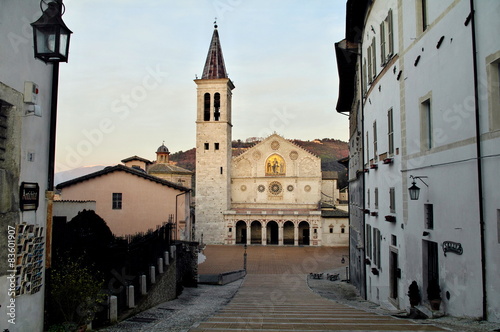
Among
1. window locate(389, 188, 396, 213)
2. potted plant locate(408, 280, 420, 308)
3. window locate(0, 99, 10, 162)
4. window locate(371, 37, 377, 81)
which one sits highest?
window locate(371, 37, 377, 81)

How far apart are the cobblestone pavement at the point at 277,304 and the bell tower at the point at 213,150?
159 inches

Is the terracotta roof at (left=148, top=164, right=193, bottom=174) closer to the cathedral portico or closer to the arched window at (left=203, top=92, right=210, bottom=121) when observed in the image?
the arched window at (left=203, top=92, right=210, bottom=121)

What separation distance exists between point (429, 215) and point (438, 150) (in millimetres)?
1604

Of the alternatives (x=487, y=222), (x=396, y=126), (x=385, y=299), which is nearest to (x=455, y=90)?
(x=487, y=222)

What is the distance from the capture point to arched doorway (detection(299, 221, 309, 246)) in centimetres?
5369

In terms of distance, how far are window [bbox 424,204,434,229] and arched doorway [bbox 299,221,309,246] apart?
4407 centimetres

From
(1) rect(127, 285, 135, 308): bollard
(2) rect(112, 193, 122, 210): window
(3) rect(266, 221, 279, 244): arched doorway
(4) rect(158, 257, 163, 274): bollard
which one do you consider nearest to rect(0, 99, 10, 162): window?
(1) rect(127, 285, 135, 308): bollard

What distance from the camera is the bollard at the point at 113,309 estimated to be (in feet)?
32.8

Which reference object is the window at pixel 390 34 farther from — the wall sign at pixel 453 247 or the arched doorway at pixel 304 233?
the arched doorway at pixel 304 233

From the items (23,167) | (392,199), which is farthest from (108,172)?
(23,167)

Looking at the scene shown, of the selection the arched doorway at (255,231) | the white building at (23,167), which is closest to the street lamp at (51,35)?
the white building at (23,167)

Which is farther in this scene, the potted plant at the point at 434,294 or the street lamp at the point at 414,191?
the street lamp at the point at 414,191

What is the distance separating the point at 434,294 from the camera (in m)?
9.13

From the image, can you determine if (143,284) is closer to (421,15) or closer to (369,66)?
(421,15)
